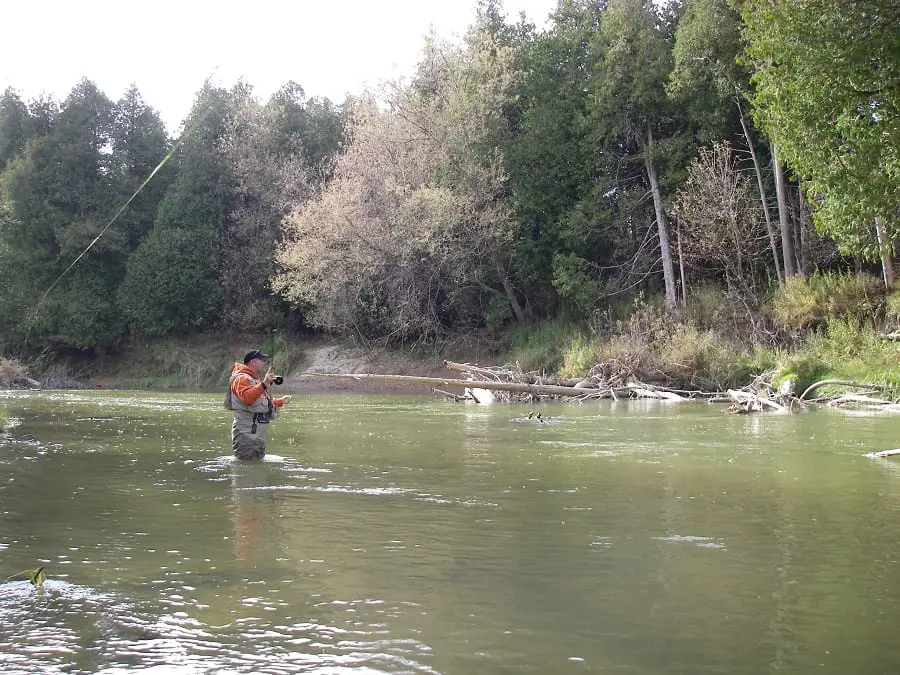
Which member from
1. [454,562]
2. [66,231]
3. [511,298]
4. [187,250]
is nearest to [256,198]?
[187,250]

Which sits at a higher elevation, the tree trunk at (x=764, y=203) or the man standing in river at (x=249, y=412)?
the tree trunk at (x=764, y=203)

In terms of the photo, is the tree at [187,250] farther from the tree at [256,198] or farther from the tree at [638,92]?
the tree at [638,92]

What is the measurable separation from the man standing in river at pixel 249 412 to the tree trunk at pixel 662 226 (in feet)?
70.6

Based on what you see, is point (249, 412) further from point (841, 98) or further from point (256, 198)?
point (256, 198)

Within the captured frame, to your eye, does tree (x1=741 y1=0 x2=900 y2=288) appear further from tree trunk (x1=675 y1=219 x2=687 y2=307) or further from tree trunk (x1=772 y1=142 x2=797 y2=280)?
tree trunk (x1=675 y1=219 x2=687 y2=307)

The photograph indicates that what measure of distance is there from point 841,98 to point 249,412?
1129cm

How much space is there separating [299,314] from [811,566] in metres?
39.0

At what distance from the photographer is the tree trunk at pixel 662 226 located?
2950 centimetres

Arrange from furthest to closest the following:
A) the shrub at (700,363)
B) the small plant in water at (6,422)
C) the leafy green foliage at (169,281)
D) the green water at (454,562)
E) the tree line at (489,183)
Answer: the leafy green foliage at (169,281) < the shrub at (700,363) < the tree line at (489,183) < the small plant in water at (6,422) < the green water at (454,562)

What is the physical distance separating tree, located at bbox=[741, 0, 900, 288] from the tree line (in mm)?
41

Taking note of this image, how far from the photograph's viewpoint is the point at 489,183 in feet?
107

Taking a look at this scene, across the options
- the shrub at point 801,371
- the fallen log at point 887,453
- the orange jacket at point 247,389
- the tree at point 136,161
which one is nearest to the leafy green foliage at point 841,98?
the shrub at point 801,371

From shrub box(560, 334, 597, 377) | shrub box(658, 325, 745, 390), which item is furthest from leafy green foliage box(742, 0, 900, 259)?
shrub box(560, 334, 597, 377)

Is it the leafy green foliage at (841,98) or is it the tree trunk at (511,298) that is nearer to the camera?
the leafy green foliage at (841,98)
